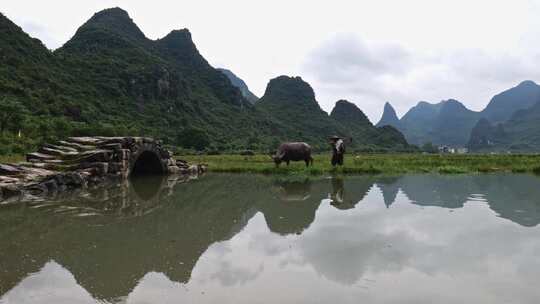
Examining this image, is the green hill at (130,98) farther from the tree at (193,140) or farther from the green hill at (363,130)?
the green hill at (363,130)

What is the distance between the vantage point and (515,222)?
825 centimetres

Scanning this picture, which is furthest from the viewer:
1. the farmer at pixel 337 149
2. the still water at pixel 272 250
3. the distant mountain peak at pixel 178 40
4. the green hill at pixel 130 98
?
the distant mountain peak at pixel 178 40

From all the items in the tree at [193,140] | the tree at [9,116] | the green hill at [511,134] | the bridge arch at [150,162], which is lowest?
the bridge arch at [150,162]

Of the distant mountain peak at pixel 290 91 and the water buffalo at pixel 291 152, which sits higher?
the distant mountain peak at pixel 290 91

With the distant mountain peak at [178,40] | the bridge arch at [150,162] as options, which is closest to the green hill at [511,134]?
the distant mountain peak at [178,40]

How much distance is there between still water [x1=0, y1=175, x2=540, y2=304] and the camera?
4.47 metres

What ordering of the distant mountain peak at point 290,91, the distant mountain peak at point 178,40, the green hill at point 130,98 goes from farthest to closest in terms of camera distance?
1. the distant mountain peak at point 290,91
2. the distant mountain peak at point 178,40
3. the green hill at point 130,98

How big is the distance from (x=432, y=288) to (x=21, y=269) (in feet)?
16.2

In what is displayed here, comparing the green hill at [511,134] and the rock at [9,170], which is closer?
the rock at [9,170]

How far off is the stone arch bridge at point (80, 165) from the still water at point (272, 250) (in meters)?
2.04

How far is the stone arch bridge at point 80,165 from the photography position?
500 inches

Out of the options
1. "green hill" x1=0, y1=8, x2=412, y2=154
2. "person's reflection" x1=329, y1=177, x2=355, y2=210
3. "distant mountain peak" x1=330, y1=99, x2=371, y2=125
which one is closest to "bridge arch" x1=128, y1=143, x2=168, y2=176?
"green hill" x1=0, y1=8, x2=412, y2=154

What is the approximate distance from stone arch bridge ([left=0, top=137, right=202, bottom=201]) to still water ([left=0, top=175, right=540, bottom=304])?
204cm

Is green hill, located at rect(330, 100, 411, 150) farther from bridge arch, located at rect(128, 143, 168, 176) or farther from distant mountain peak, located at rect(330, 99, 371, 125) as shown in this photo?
bridge arch, located at rect(128, 143, 168, 176)
